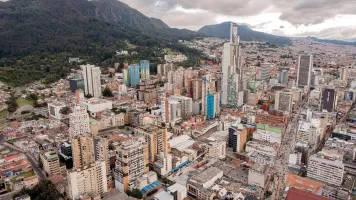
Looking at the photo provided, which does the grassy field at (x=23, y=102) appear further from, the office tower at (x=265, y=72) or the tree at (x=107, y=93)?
the office tower at (x=265, y=72)

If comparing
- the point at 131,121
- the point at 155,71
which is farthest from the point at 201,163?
the point at 155,71

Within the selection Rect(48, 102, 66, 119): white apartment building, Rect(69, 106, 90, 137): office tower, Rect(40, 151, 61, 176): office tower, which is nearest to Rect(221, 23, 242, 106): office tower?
Rect(69, 106, 90, 137): office tower

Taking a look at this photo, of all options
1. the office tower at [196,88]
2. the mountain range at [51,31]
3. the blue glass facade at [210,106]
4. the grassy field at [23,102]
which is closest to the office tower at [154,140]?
the blue glass facade at [210,106]

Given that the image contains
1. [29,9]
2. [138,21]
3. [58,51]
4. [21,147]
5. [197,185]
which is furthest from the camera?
[138,21]

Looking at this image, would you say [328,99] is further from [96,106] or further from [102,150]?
[96,106]

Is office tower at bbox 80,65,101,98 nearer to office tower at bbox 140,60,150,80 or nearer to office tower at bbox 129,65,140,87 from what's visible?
office tower at bbox 129,65,140,87

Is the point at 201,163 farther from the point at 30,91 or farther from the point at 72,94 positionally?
the point at 30,91

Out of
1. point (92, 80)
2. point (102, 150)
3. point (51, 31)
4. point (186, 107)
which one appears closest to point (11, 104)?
point (92, 80)
